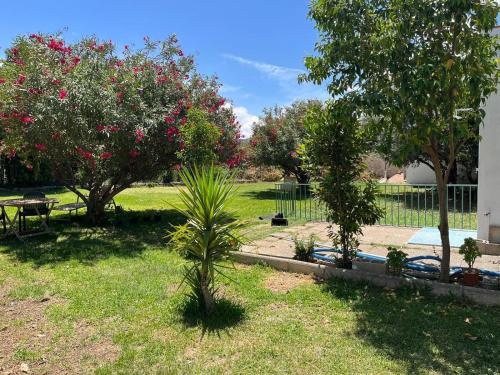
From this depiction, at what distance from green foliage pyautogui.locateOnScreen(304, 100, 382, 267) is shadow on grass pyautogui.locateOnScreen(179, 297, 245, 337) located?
2.03m

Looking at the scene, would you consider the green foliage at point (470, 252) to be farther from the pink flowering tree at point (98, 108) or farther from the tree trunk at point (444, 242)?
the pink flowering tree at point (98, 108)

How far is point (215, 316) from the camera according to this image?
4.03 metres

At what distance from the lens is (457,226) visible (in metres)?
9.26

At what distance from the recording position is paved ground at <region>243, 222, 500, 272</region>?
5.97 metres

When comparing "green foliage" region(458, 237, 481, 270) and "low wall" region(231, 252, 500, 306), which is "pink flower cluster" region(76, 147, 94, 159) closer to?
"low wall" region(231, 252, 500, 306)

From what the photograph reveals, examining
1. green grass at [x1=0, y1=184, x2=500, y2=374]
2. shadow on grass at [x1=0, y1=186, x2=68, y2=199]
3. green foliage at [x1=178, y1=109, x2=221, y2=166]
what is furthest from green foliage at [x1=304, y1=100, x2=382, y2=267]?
shadow on grass at [x1=0, y1=186, x2=68, y2=199]

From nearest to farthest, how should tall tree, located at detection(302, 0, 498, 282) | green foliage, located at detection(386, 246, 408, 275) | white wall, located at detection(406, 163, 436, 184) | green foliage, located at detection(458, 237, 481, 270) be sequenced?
tall tree, located at detection(302, 0, 498, 282) < green foliage, located at detection(458, 237, 481, 270) < green foliage, located at detection(386, 246, 408, 275) < white wall, located at detection(406, 163, 436, 184)

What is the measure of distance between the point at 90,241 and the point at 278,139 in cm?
1185

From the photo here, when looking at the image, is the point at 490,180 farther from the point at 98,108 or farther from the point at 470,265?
the point at 98,108

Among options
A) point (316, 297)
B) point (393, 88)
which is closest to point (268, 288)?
point (316, 297)

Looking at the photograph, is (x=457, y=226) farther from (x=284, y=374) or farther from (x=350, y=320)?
(x=284, y=374)

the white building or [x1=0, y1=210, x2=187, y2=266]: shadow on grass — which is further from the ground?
the white building

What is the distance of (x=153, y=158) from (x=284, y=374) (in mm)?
7292

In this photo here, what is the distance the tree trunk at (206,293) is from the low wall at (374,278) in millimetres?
655
